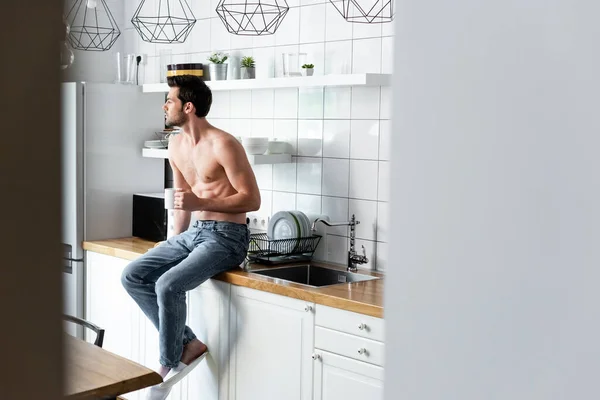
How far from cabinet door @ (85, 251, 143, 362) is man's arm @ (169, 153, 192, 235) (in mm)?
493

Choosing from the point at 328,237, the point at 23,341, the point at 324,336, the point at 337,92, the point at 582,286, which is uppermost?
the point at 337,92

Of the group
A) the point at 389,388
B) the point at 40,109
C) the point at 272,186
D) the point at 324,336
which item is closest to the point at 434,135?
the point at 389,388

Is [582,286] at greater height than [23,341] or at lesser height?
lesser

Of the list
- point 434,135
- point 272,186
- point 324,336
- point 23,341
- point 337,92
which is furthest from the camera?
point 272,186

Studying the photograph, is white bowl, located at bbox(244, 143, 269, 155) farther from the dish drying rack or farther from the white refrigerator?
the white refrigerator

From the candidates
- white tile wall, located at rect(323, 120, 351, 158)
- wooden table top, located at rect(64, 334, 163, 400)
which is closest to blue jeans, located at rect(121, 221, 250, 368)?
white tile wall, located at rect(323, 120, 351, 158)

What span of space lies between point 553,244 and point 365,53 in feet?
9.38

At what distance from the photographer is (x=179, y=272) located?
3674 millimetres

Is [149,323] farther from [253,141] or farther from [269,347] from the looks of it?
[253,141]

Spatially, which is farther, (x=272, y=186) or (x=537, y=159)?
(x=272, y=186)

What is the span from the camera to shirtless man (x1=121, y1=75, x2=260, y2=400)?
368 cm

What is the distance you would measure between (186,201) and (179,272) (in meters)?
0.33

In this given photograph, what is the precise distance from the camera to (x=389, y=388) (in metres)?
1.22

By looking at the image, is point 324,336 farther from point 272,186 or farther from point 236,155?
point 272,186
